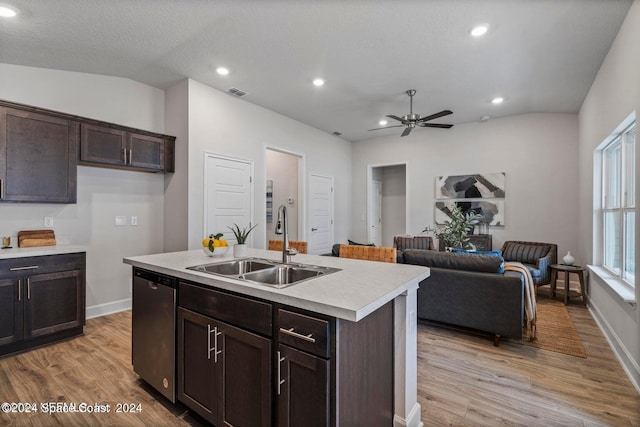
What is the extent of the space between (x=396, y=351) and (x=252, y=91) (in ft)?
12.9

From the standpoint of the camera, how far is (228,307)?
5.21ft

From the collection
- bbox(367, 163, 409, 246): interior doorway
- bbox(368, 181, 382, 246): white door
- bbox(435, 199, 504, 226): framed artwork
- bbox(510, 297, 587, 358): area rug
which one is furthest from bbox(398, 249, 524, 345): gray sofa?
bbox(367, 163, 409, 246): interior doorway

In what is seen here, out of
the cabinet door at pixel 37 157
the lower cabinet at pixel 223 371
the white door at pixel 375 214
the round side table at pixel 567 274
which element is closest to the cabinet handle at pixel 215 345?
the lower cabinet at pixel 223 371

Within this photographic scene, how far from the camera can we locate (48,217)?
11.0 feet

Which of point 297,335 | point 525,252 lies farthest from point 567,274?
point 297,335

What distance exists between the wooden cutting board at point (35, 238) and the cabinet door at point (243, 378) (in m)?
2.96

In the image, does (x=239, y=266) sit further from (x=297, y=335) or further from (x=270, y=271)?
(x=297, y=335)

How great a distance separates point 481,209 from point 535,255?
123 cm

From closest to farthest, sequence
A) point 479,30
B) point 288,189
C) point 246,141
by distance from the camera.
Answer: point 479,30
point 246,141
point 288,189

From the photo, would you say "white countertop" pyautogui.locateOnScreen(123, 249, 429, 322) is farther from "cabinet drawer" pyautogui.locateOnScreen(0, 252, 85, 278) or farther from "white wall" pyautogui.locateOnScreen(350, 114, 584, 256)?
"white wall" pyautogui.locateOnScreen(350, 114, 584, 256)

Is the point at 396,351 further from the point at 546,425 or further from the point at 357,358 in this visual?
the point at 546,425

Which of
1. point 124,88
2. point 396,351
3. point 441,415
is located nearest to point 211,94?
point 124,88

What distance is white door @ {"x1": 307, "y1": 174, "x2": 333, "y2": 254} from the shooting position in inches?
241

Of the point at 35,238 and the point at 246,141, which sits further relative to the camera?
the point at 246,141
